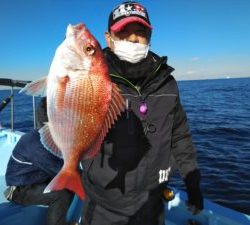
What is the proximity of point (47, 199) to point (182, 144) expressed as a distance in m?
1.94

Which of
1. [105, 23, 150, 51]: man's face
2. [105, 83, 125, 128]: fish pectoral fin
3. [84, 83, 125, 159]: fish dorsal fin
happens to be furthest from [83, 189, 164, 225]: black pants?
[105, 23, 150, 51]: man's face

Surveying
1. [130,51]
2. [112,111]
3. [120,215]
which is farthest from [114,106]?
[120,215]

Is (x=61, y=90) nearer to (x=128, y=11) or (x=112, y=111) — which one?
(x=112, y=111)

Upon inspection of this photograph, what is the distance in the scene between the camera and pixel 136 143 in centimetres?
240

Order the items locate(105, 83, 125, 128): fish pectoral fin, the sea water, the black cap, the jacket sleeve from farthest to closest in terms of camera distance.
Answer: the sea water
the jacket sleeve
the black cap
locate(105, 83, 125, 128): fish pectoral fin

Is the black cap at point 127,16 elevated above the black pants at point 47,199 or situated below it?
above

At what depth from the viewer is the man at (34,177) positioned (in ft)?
12.3

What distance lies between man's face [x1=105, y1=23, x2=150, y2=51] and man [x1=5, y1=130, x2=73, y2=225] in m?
1.84

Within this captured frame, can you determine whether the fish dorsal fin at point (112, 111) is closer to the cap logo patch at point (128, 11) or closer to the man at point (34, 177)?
the cap logo patch at point (128, 11)

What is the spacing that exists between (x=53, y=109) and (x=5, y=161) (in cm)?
446

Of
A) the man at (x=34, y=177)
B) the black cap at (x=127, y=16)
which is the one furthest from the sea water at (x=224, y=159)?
the black cap at (x=127, y=16)

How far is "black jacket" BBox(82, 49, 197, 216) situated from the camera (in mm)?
2377

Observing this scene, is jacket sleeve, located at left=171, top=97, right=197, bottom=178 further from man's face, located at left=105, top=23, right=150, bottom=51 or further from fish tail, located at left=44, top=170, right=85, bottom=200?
fish tail, located at left=44, top=170, right=85, bottom=200

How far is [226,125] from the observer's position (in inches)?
742
